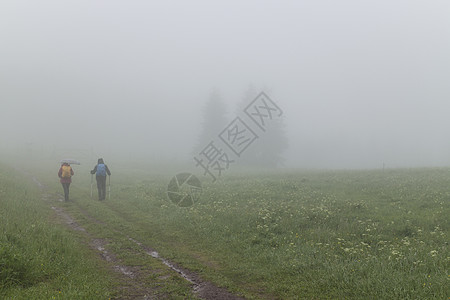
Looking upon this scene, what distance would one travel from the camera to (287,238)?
10.8m

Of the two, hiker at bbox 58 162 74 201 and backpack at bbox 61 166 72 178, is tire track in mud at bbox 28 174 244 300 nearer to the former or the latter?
hiker at bbox 58 162 74 201

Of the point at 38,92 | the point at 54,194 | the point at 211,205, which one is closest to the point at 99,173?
the point at 54,194

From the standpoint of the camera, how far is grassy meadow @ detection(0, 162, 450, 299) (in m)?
6.89

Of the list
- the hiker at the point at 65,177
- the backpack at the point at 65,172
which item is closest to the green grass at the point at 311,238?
the hiker at the point at 65,177

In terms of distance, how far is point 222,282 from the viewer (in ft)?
24.6

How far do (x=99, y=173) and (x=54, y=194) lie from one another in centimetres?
379

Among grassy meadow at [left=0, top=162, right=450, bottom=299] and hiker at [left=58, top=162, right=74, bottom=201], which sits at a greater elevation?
hiker at [left=58, top=162, right=74, bottom=201]

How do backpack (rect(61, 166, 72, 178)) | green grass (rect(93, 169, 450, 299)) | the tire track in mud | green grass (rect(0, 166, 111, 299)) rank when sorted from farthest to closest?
1. backpack (rect(61, 166, 72, 178))
2. green grass (rect(93, 169, 450, 299))
3. the tire track in mud
4. green grass (rect(0, 166, 111, 299))

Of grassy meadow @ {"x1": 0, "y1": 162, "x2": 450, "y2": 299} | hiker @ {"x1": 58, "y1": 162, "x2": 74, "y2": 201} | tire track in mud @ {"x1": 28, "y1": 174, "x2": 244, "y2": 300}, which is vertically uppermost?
hiker @ {"x1": 58, "y1": 162, "x2": 74, "y2": 201}

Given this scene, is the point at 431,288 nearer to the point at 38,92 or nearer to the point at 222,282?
the point at 222,282

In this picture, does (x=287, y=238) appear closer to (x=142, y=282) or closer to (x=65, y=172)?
(x=142, y=282)

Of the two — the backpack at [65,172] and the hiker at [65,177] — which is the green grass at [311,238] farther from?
the backpack at [65,172]

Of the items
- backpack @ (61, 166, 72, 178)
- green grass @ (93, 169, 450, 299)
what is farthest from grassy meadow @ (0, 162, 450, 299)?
backpack @ (61, 166, 72, 178)

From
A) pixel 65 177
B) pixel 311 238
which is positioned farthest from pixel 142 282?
pixel 65 177
